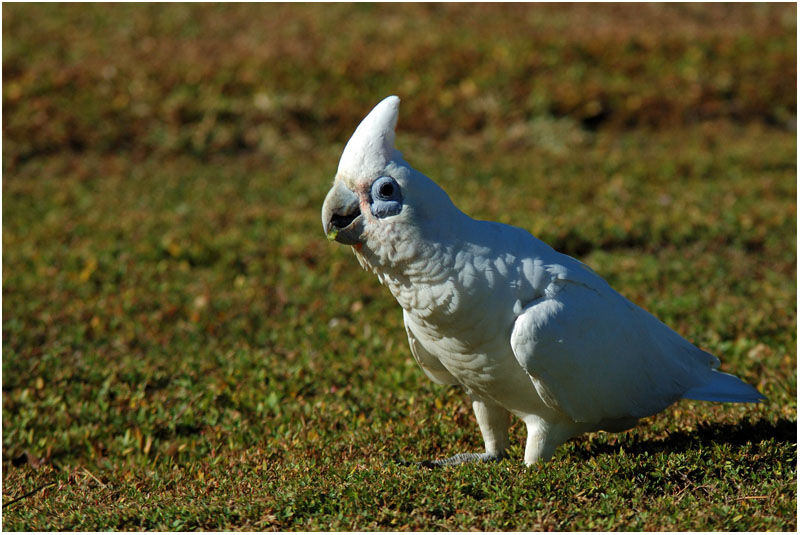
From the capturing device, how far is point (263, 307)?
19.0 feet

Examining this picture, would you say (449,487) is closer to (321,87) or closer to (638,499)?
(638,499)

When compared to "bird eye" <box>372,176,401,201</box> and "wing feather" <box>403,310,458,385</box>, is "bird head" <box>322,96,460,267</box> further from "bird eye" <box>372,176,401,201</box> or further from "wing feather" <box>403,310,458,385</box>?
"wing feather" <box>403,310,458,385</box>

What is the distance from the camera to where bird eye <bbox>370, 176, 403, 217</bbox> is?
2.94 metres

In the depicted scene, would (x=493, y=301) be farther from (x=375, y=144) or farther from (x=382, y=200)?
(x=375, y=144)

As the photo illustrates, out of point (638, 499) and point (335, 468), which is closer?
point (638, 499)

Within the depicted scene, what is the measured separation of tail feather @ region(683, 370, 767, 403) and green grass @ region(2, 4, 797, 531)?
7.6 inches

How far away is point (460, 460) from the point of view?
11.7 feet

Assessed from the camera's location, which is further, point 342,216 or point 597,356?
point 597,356

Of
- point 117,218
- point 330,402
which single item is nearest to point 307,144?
point 117,218

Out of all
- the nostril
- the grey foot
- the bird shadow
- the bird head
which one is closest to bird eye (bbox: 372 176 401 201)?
the bird head

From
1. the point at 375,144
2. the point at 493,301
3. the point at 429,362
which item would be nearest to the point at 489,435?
the point at 429,362

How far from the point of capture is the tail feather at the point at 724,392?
343 centimetres

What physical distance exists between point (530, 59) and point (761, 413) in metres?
7.37

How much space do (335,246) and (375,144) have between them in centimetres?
375
